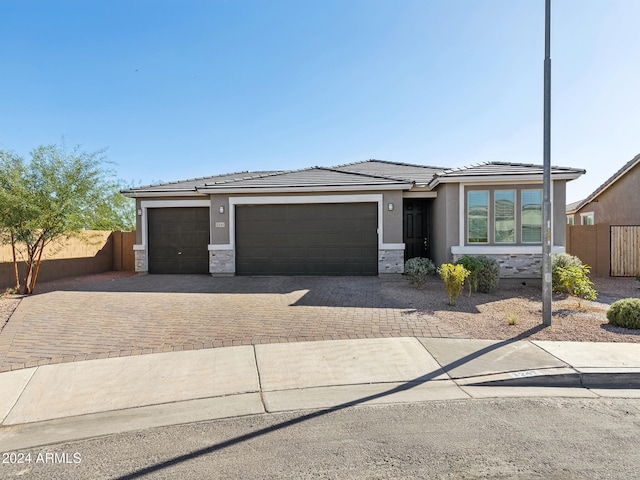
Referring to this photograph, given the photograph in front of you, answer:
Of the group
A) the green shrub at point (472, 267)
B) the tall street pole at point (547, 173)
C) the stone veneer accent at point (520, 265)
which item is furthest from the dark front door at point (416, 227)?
the tall street pole at point (547, 173)

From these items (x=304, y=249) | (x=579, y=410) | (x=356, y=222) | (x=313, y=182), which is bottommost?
(x=579, y=410)

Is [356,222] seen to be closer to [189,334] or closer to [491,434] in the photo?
[189,334]

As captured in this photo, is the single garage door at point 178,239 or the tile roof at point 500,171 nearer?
the tile roof at point 500,171

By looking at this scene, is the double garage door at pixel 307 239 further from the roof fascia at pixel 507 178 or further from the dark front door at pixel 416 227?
the roof fascia at pixel 507 178

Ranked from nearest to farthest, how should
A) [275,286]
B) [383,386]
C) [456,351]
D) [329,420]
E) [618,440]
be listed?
[618,440] → [329,420] → [383,386] → [456,351] → [275,286]

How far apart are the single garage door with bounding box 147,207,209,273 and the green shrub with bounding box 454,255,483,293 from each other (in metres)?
9.50

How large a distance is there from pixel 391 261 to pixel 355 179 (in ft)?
10.7

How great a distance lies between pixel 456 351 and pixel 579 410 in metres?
1.80

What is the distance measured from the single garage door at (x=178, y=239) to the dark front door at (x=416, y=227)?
26.7 ft

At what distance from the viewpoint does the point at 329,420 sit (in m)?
3.68

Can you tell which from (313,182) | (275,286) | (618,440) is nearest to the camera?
(618,440)

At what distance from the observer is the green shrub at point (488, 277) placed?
32.5ft

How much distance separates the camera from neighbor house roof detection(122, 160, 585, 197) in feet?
35.7

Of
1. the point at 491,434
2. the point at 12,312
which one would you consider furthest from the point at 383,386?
the point at 12,312
